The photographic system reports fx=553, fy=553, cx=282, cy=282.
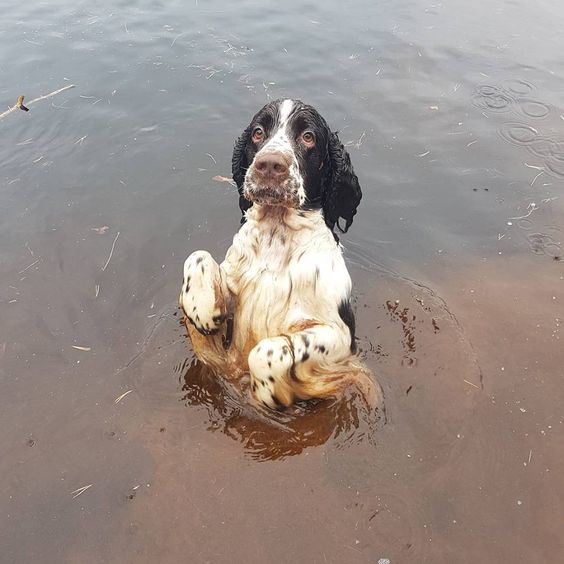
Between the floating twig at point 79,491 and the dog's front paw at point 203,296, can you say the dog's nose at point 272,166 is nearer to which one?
the dog's front paw at point 203,296

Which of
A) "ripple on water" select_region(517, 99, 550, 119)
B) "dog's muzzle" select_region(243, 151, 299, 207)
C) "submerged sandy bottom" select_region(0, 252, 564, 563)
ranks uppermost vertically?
"dog's muzzle" select_region(243, 151, 299, 207)

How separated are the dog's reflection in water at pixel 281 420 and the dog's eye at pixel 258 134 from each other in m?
1.57

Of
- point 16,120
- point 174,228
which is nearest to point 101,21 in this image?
point 16,120

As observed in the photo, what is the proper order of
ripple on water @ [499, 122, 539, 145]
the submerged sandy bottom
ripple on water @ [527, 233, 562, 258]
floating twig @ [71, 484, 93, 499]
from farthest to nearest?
ripple on water @ [499, 122, 539, 145] → ripple on water @ [527, 233, 562, 258] → floating twig @ [71, 484, 93, 499] → the submerged sandy bottom

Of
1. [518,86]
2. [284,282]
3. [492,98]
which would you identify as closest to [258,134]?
[284,282]

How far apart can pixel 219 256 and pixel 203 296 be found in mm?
1468

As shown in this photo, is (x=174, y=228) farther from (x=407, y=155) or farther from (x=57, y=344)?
(x=407, y=155)

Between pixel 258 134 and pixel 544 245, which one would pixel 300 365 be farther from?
pixel 544 245

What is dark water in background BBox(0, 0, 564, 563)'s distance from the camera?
2883mm

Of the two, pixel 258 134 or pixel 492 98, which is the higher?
pixel 258 134

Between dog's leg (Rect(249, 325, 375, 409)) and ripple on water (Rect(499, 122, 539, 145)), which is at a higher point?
ripple on water (Rect(499, 122, 539, 145))

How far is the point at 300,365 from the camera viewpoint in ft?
10.5

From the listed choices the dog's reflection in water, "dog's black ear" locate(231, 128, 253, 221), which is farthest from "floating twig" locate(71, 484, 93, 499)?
"dog's black ear" locate(231, 128, 253, 221)

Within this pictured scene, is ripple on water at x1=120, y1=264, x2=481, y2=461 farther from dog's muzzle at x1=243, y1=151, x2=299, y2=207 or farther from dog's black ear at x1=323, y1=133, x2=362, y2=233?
dog's muzzle at x1=243, y1=151, x2=299, y2=207
